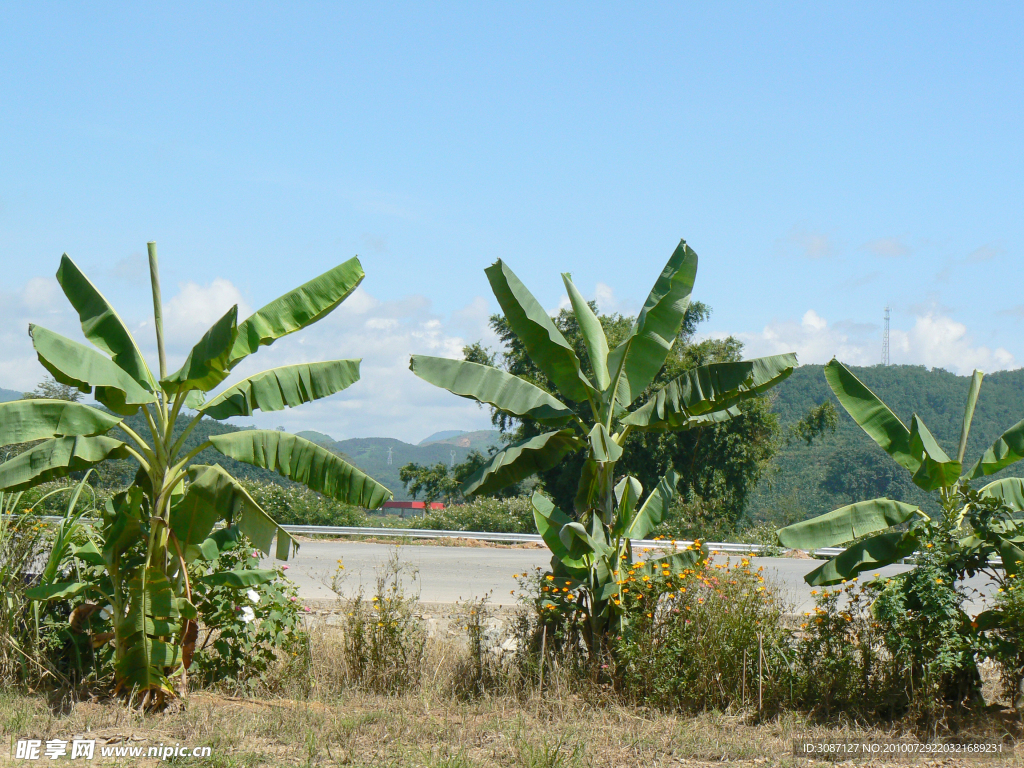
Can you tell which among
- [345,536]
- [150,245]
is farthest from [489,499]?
[150,245]

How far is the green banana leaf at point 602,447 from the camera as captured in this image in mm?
7164

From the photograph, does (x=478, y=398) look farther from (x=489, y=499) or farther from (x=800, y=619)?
(x=489, y=499)

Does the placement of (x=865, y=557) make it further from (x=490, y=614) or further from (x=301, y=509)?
(x=301, y=509)

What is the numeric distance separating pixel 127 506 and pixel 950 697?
6.78 metres

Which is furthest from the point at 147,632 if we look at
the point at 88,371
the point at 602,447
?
the point at 602,447

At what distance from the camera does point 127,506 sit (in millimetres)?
6605

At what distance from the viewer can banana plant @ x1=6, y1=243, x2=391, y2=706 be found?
6547mm

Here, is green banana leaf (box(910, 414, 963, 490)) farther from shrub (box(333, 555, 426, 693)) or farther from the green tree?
the green tree

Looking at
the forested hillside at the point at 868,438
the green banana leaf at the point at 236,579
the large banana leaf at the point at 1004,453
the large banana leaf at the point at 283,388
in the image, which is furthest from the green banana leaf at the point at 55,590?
the forested hillside at the point at 868,438

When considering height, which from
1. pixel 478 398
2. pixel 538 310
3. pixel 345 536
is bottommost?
pixel 345 536

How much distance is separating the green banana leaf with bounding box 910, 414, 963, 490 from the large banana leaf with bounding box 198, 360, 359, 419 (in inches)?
199

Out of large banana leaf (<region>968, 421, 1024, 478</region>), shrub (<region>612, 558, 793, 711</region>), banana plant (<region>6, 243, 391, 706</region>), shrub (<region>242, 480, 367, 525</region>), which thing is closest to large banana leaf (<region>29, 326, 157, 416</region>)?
banana plant (<region>6, 243, 391, 706</region>)

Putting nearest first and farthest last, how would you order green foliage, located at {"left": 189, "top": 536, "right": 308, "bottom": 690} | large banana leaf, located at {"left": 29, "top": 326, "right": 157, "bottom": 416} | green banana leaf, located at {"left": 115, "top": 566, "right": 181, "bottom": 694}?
1. large banana leaf, located at {"left": 29, "top": 326, "right": 157, "bottom": 416}
2. green banana leaf, located at {"left": 115, "top": 566, "right": 181, "bottom": 694}
3. green foliage, located at {"left": 189, "top": 536, "right": 308, "bottom": 690}

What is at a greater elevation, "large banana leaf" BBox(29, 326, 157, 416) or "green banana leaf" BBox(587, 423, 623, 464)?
"large banana leaf" BBox(29, 326, 157, 416)
